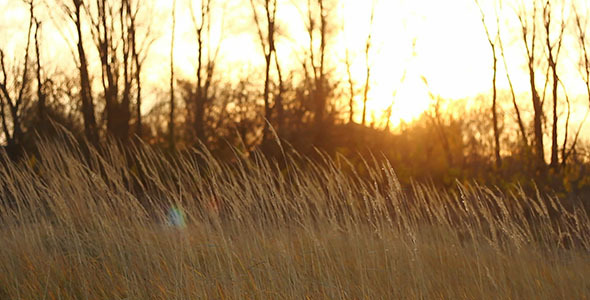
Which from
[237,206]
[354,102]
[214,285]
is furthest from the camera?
[354,102]

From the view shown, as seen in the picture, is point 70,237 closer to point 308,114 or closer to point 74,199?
point 74,199

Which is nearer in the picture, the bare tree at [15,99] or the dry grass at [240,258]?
the dry grass at [240,258]

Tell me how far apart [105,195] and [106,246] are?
1.39 ft

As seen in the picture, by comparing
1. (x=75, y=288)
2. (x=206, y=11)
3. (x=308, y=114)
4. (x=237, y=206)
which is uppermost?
(x=206, y=11)

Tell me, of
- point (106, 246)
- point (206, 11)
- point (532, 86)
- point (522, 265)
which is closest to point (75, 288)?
point (106, 246)

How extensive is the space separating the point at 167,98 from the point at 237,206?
20.9m

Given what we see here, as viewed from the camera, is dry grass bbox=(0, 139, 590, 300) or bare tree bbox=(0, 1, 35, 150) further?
bare tree bbox=(0, 1, 35, 150)

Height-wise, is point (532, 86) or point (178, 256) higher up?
point (532, 86)

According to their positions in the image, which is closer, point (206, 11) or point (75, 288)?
point (75, 288)

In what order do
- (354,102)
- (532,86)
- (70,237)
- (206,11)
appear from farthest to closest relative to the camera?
(354,102) → (206,11) → (532,86) → (70,237)

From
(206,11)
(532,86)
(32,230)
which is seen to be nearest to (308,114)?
(206,11)

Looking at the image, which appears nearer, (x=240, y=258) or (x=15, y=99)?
(x=240, y=258)

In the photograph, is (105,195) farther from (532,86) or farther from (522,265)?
(532,86)

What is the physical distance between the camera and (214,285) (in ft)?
15.5
